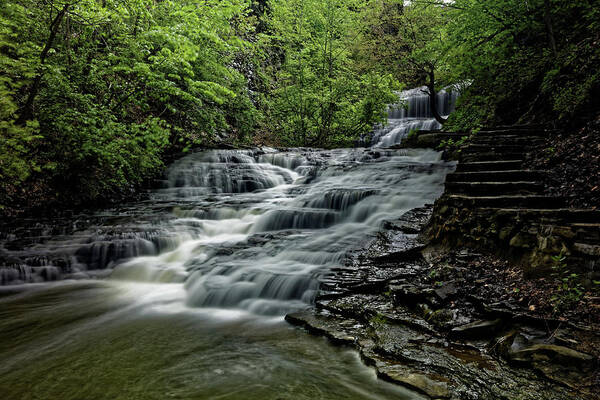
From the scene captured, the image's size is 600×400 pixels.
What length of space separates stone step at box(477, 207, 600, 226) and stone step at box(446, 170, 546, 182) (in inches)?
49.0

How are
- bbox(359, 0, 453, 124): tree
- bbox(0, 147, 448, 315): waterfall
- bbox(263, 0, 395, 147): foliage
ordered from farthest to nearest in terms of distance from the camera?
bbox(263, 0, 395, 147): foliage, bbox(359, 0, 453, 124): tree, bbox(0, 147, 448, 315): waterfall

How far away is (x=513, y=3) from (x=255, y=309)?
806 cm

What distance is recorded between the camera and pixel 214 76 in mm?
12336

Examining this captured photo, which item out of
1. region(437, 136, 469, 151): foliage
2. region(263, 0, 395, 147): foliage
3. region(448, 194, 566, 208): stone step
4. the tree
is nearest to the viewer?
region(448, 194, 566, 208): stone step

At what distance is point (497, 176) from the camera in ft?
16.2

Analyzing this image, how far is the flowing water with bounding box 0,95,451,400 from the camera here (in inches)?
99.6

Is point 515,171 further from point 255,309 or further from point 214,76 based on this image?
point 214,76

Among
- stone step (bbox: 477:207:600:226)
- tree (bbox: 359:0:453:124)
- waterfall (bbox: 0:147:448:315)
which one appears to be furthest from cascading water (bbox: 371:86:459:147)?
stone step (bbox: 477:207:600:226)

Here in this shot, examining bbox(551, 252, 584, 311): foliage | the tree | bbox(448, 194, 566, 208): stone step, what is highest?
the tree

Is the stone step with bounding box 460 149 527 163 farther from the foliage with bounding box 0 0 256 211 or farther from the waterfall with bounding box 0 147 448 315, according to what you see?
the foliage with bounding box 0 0 256 211

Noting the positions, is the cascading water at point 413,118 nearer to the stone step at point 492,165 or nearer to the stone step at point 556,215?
the stone step at point 492,165

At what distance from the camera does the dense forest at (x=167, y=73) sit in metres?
6.26

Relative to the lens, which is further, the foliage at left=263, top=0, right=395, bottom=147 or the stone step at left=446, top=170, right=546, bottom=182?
the foliage at left=263, top=0, right=395, bottom=147

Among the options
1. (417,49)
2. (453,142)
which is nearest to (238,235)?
(453,142)
